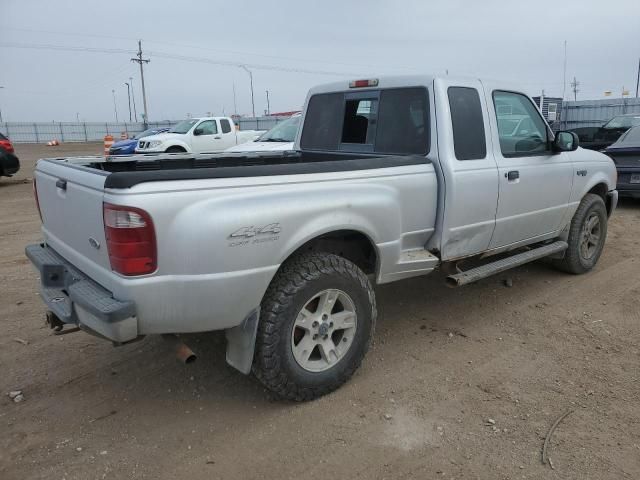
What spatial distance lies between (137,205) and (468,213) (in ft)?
8.14

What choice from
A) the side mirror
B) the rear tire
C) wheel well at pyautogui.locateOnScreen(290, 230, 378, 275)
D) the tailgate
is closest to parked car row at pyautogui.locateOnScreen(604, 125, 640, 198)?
the rear tire

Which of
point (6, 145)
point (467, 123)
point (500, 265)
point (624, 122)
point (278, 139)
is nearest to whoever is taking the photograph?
point (467, 123)

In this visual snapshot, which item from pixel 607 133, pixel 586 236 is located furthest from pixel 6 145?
pixel 607 133

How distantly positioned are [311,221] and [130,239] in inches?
39.5

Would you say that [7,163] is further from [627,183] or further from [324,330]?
[627,183]

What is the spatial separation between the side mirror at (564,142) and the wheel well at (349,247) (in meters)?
2.25

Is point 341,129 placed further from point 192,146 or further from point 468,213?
point 192,146

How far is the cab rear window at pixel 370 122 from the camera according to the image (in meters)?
4.12

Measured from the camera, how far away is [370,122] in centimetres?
452

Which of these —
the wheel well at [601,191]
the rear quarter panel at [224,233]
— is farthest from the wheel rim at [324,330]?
the wheel well at [601,191]

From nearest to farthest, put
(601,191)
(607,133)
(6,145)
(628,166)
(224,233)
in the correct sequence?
(224,233), (601,191), (628,166), (6,145), (607,133)

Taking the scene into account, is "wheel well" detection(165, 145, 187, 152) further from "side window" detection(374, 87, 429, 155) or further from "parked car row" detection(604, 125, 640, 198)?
"side window" detection(374, 87, 429, 155)

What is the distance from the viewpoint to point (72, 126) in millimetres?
56562

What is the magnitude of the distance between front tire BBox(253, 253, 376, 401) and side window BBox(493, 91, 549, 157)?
1.97 m
